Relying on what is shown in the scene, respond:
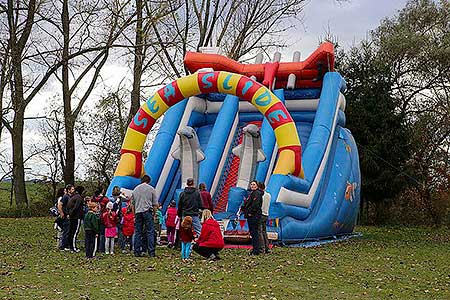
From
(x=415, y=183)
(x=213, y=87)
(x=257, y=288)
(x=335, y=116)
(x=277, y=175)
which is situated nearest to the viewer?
(x=257, y=288)

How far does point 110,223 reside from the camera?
42.0ft

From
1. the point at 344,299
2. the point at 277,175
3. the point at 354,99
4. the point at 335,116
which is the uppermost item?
the point at 354,99

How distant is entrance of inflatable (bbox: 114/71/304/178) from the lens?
1477 cm

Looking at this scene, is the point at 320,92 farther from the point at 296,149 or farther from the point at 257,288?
the point at 257,288

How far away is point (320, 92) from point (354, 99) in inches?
351

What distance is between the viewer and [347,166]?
17.3 metres

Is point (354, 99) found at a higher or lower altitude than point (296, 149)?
higher

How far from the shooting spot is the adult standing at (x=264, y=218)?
12.8 meters

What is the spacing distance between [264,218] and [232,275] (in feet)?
11.4

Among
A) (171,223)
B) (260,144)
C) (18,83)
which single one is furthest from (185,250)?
(18,83)

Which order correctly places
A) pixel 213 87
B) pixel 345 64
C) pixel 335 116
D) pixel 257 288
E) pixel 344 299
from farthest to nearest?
1. pixel 345 64
2. pixel 335 116
3. pixel 213 87
4. pixel 257 288
5. pixel 344 299

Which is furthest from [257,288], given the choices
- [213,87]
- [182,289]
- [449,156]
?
[449,156]

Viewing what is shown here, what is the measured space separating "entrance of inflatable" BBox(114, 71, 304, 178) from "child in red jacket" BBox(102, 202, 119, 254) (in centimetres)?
249

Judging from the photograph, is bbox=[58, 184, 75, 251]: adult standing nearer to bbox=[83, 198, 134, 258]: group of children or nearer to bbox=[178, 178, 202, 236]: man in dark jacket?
bbox=[83, 198, 134, 258]: group of children
